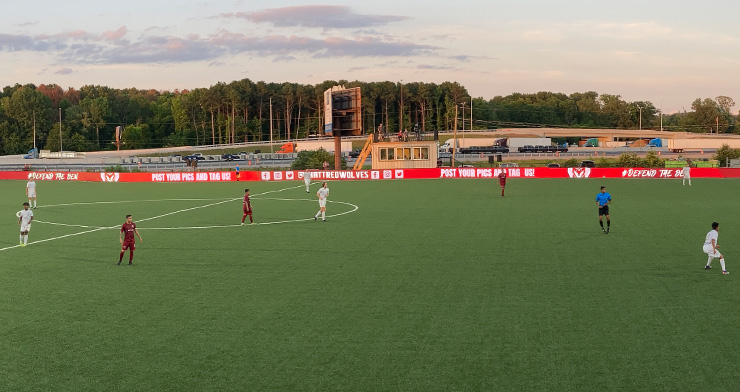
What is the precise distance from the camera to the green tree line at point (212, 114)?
519 ft

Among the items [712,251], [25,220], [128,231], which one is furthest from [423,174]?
[712,251]

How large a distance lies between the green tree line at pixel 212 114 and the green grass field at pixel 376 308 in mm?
125289

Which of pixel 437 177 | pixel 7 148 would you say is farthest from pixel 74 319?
pixel 7 148

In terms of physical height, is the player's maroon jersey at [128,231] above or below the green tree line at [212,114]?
below

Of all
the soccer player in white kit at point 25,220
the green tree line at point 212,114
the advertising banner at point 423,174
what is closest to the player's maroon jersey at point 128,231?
the soccer player in white kit at point 25,220

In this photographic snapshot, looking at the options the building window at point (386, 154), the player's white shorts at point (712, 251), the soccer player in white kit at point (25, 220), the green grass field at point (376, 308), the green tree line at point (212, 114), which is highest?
the green tree line at point (212, 114)

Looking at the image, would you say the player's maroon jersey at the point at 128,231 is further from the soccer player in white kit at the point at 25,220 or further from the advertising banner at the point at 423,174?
the advertising banner at the point at 423,174

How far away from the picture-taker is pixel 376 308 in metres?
16.9

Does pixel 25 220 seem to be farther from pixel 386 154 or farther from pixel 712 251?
pixel 386 154

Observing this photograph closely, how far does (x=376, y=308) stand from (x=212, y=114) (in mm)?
158126

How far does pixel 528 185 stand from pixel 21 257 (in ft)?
156

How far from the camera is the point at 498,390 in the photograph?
1131 cm

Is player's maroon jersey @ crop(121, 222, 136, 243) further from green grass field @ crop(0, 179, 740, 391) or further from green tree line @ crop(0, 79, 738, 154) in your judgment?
green tree line @ crop(0, 79, 738, 154)

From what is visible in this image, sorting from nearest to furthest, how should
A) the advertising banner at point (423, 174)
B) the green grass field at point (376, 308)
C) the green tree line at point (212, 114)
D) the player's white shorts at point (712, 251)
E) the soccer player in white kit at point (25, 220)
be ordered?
the green grass field at point (376, 308), the player's white shorts at point (712, 251), the soccer player in white kit at point (25, 220), the advertising banner at point (423, 174), the green tree line at point (212, 114)
